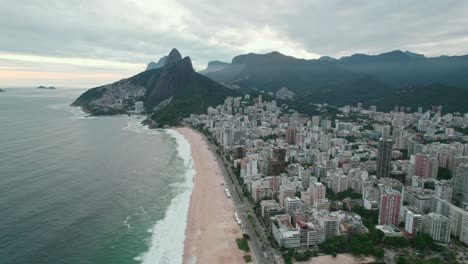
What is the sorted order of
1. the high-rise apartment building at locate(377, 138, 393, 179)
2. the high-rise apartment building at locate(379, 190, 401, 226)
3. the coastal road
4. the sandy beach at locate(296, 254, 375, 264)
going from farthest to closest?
the high-rise apartment building at locate(377, 138, 393, 179) < the high-rise apartment building at locate(379, 190, 401, 226) < the coastal road < the sandy beach at locate(296, 254, 375, 264)

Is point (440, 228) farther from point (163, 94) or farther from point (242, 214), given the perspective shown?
point (163, 94)

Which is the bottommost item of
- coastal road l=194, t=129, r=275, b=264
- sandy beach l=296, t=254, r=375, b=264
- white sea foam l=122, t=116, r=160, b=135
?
sandy beach l=296, t=254, r=375, b=264

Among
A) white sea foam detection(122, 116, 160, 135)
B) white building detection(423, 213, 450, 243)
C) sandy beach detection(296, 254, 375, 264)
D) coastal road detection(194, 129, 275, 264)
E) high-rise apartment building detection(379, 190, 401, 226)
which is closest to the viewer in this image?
sandy beach detection(296, 254, 375, 264)

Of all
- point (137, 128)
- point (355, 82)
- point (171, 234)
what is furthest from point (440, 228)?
point (355, 82)

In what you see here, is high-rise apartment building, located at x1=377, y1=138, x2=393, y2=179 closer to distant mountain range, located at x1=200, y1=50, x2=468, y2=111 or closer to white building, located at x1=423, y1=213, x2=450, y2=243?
white building, located at x1=423, y1=213, x2=450, y2=243

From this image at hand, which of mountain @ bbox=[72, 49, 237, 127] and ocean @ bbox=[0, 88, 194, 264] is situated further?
mountain @ bbox=[72, 49, 237, 127]

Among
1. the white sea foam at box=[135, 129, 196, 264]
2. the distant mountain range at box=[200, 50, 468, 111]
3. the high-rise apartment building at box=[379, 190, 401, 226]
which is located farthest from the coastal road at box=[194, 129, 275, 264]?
the distant mountain range at box=[200, 50, 468, 111]

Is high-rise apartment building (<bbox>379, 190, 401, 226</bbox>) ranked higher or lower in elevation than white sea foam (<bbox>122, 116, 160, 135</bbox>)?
A: lower

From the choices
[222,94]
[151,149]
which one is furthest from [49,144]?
[222,94]
